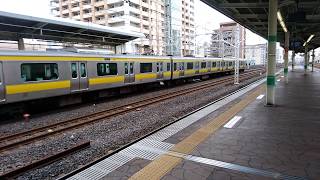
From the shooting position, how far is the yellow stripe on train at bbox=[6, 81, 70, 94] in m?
10.5

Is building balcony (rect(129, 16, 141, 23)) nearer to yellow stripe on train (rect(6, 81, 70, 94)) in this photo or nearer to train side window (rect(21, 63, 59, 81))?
yellow stripe on train (rect(6, 81, 70, 94))

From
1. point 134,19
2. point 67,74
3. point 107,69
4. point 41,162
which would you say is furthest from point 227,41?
point 41,162

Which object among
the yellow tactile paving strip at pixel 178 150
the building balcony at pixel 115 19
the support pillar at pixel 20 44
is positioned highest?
the building balcony at pixel 115 19

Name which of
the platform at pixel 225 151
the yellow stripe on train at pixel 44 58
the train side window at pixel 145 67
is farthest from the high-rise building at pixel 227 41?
the platform at pixel 225 151

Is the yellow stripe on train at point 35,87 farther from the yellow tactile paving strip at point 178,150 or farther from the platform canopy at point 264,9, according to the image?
the platform canopy at point 264,9

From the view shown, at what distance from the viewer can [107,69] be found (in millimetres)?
15531

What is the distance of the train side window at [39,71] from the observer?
1099cm

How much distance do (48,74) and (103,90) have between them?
4286 mm

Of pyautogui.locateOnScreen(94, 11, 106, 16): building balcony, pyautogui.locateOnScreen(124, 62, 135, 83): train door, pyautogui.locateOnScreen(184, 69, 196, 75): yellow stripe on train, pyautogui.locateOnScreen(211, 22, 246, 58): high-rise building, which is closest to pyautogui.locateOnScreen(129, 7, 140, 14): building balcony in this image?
pyautogui.locateOnScreen(94, 11, 106, 16): building balcony

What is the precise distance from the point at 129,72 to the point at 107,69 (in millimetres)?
2176

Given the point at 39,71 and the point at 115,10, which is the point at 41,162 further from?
the point at 115,10

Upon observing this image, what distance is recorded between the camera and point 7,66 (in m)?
10.3

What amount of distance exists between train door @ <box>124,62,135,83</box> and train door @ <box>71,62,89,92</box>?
3.45 m

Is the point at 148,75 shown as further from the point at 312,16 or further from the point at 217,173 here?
the point at 217,173
